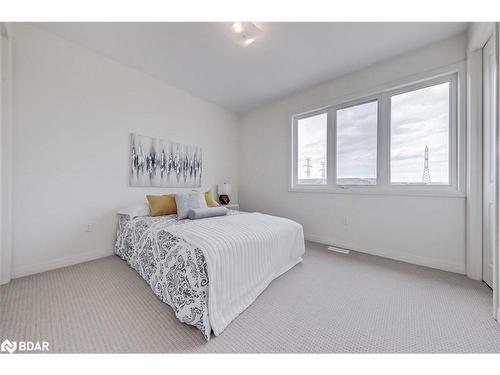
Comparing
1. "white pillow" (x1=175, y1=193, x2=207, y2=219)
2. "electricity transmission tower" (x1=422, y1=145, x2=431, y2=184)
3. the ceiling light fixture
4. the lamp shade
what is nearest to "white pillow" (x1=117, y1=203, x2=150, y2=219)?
"white pillow" (x1=175, y1=193, x2=207, y2=219)

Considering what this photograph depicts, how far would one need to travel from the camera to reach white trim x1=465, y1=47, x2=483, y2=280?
1957 millimetres

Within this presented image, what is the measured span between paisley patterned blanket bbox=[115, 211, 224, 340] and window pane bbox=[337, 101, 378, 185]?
2.54m

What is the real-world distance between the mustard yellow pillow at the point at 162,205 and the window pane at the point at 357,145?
2.50m

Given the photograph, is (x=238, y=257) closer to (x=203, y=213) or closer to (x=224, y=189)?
(x=203, y=213)

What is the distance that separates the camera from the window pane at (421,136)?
7.49 feet

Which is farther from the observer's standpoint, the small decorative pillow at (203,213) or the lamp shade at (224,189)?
the lamp shade at (224,189)

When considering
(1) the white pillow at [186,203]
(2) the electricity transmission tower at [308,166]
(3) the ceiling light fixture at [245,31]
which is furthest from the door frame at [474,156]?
(1) the white pillow at [186,203]

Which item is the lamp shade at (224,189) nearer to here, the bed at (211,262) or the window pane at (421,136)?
the bed at (211,262)

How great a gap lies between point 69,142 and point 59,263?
4.54 ft

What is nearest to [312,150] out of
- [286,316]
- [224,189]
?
[224,189]

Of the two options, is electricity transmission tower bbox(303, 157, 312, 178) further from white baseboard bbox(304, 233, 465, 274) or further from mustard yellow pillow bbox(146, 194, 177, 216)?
mustard yellow pillow bbox(146, 194, 177, 216)

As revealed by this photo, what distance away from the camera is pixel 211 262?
131 centimetres
